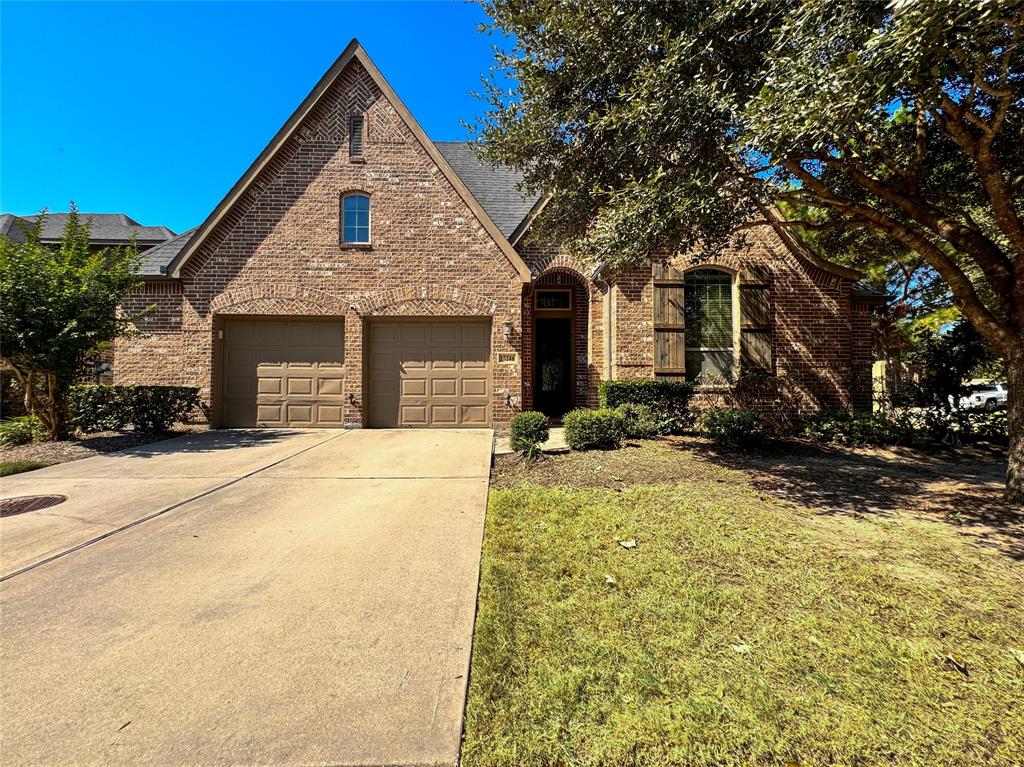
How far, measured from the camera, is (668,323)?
9500 mm

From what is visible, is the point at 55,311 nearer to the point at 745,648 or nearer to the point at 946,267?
the point at 745,648

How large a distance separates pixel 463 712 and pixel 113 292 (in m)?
9.90

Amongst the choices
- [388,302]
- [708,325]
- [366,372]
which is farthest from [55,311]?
[708,325]

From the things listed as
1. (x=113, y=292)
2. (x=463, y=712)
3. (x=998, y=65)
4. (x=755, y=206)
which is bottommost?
(x=463, y=712)

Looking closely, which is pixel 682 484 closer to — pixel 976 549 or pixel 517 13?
pixel 976 549

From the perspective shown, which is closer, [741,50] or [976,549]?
[976,549]

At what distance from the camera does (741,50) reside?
4.66 m

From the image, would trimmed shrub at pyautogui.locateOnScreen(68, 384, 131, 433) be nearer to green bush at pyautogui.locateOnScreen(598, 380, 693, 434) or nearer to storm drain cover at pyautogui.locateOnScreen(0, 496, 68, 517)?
storm drain cover at pyautogui.locateOnScreen(0, 496, 68, 517)

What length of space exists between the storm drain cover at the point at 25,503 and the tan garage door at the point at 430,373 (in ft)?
17.7

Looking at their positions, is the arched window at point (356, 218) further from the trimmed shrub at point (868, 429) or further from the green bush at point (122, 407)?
the trimmed shrub at point (868, 429)

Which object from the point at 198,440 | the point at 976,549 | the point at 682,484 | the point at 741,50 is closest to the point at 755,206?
the point at 741,50

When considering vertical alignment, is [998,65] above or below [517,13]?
below

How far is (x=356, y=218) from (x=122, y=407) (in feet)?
20.3

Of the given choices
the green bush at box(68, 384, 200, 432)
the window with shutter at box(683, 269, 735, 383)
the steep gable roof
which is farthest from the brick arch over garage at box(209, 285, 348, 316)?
the window with shutter at box(683, 269, 735, 383)
